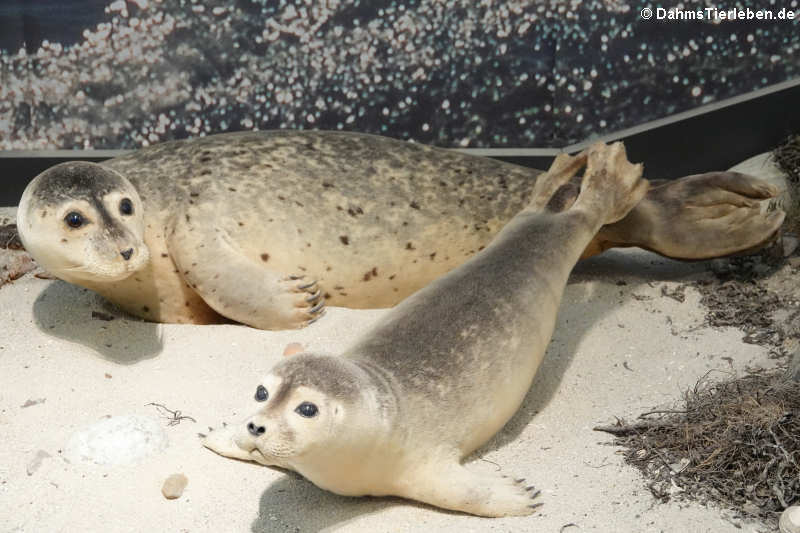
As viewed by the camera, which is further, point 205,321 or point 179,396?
point 205,321

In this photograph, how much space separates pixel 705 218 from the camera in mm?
4035

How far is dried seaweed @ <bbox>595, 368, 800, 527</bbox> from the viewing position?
100.0 inches

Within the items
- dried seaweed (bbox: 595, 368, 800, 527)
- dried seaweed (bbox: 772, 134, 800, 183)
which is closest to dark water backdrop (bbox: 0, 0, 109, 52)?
dried seaweed (bbox: 595, 368, 800, 527)

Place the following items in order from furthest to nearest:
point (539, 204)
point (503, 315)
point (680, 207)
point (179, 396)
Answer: point (680, 207)
point (539, 204)
point (179, 396)
point (503, 315)

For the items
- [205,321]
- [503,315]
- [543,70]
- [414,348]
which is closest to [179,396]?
[205,321]

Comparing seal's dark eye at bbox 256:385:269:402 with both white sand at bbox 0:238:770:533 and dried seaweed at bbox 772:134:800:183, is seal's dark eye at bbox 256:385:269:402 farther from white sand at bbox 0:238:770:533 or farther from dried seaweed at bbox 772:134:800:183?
dried seaweed at bbox 772:134:800:183

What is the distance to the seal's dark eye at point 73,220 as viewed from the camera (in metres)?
3.34

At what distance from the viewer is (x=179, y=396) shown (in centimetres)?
324

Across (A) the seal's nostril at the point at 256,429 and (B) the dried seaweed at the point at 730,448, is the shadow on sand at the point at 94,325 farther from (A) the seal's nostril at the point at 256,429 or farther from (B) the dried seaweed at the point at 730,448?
(B) the dried seaweed at the point at 730,448

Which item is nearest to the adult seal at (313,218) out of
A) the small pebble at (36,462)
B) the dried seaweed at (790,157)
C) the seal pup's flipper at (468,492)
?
the small pebble at (36,462)

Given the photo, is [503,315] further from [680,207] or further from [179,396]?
[680,207]

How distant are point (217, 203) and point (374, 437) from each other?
1686mm

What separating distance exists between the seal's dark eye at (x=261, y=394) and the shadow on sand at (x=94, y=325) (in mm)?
1267

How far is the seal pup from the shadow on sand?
30.3 inches
